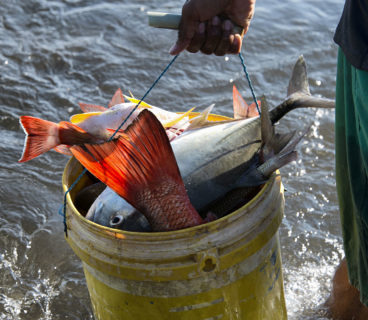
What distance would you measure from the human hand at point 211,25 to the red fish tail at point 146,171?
387mm

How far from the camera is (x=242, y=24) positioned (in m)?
2.06

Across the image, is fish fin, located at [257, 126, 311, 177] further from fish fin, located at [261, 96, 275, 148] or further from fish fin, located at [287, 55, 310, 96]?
fish fin, located at [287, 55, 310, 96]

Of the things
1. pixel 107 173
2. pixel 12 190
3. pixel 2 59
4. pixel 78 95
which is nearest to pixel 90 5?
pixel 2 59

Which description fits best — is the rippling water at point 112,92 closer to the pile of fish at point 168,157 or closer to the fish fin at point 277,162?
the pile of fish at point 168,157

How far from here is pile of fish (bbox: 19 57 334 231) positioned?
177cm

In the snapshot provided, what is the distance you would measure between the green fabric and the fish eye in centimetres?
89

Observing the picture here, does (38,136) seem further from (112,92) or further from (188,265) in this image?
(112,92)

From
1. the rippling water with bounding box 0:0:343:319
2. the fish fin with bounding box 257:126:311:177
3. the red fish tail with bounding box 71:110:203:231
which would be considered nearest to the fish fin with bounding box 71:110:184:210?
the red fish tail with bounding box 71:110:203:231

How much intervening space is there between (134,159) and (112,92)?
3.00 m

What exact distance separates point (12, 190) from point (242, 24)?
2.20 metres

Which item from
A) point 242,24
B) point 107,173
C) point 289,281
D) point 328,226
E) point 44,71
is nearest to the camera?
point 107,173

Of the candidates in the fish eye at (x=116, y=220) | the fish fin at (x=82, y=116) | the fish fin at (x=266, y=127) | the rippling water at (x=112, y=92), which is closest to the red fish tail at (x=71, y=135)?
the fish fin at (x=82, y=116)

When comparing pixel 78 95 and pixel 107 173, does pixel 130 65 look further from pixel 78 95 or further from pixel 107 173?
pixel 107 173

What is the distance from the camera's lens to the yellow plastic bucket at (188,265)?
167cm
